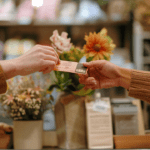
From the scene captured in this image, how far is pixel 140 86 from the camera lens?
933mm

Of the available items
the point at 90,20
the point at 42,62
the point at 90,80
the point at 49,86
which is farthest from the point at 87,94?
the point at 90,20

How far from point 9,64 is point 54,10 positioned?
1.82 m

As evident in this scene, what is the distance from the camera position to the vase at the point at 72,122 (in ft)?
3.43

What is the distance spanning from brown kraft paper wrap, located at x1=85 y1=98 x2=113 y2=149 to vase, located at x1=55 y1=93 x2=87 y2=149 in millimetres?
64

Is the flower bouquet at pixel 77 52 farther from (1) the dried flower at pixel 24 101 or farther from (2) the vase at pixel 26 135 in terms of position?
(2) the vase at pixel 26 135

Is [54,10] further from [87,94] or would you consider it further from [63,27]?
[87,94]

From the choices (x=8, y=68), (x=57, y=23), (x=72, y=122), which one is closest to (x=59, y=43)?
(x=8, y=68)

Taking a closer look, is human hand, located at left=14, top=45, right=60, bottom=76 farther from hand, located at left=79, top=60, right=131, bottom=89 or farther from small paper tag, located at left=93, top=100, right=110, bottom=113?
small paper tag, located at left=93, top=100, right=110, bottom=113

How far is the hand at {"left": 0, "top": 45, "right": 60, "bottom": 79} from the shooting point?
77 centimetres

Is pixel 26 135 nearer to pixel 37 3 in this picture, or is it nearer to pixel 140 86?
pixel 140 86

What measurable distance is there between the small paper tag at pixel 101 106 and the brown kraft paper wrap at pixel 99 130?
2cm

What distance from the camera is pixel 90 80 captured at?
3.25 feet

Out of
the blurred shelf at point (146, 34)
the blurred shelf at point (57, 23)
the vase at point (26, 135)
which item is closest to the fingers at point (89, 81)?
the vase at point (26, 135)

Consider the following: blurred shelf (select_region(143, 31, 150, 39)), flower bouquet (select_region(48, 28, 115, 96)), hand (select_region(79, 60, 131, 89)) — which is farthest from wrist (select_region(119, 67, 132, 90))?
blurred shelf (select_region(143, 31, 150, 39))
